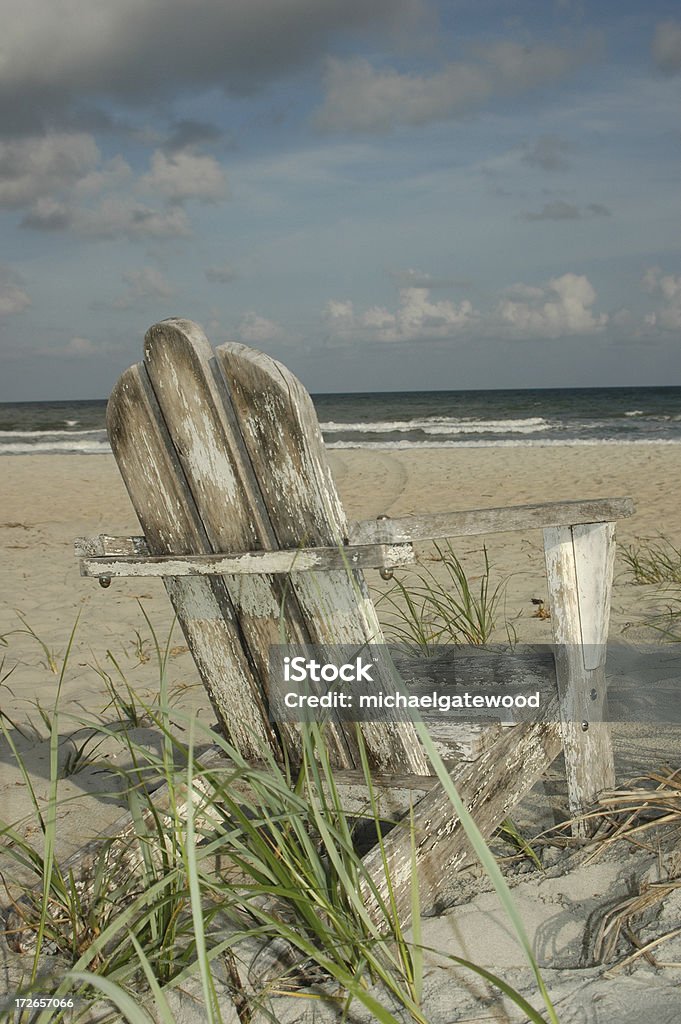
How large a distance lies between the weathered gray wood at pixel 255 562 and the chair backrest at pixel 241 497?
0.03 meters

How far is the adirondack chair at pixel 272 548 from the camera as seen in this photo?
63.2 inches

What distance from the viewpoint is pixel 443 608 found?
4.38 metres

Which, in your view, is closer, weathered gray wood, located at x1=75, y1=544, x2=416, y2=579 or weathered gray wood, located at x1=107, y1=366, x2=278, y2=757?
weathered gray wood, located at x1=75, y1=544, x2=416, y2=579

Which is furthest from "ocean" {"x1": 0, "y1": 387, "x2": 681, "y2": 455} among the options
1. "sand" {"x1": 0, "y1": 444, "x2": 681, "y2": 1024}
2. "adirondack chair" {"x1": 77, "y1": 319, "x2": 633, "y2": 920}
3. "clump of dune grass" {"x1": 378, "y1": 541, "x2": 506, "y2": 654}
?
"adirondack chair" {"x1": 77, "y1": 319, "x2": 633, "y2": 920}

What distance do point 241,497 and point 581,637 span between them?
0.95 meters

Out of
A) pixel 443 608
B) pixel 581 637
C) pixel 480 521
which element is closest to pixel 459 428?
pixel 443 608

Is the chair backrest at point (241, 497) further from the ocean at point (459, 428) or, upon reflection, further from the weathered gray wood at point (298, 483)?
the ocean at point (459, 428)

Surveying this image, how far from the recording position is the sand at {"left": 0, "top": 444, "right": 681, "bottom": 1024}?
156 cm

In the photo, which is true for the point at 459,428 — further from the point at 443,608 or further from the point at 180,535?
the point at 180,535

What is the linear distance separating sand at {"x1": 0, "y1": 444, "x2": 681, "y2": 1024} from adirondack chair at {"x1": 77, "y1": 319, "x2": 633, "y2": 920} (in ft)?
0.73

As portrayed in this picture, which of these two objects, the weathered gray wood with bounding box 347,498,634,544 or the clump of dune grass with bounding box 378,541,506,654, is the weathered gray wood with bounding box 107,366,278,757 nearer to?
the weathered gray wood with bounding box 347,498,634,544

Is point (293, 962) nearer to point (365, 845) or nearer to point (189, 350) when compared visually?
point (365, 845)

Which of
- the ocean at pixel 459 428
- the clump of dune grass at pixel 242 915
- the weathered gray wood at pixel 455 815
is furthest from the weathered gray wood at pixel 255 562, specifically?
the ocean at pixel 459 428

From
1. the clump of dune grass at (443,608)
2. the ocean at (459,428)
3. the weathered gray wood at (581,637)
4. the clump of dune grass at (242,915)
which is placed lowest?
the clump of dune grass at (242,915)
